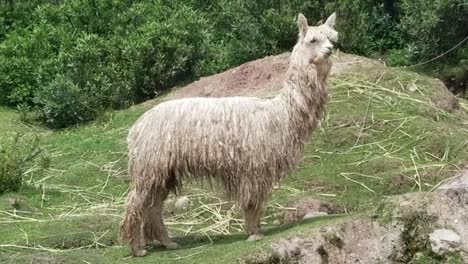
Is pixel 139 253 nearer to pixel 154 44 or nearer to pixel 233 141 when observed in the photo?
pixel 233 141

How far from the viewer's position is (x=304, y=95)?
7887mm

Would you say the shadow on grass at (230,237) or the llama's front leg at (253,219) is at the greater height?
the llama's front leg at (253,219)

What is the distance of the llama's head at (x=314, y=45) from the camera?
7750 mm

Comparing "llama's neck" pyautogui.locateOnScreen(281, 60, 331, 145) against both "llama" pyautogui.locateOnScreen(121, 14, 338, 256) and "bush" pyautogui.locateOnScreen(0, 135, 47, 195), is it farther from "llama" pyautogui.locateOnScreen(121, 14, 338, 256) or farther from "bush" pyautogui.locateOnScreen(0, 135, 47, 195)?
"bush" pyautogui.locateOnScreen(0, 135, 47, 195)

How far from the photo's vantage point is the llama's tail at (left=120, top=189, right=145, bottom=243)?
7766 mm

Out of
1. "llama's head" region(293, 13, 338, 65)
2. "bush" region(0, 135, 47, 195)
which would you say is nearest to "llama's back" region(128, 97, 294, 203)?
"llama's head" region(293, 13, 338, 65)

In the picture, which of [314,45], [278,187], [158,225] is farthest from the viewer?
[278,187]

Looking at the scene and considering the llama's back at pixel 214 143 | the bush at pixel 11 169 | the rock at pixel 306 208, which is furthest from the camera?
the bush at pixel 11 169

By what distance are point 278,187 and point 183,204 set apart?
105cm

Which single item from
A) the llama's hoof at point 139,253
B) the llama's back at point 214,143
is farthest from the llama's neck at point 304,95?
the llama's hoof at point 139,253

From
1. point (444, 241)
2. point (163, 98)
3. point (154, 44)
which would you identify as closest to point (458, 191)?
point (444, 241)

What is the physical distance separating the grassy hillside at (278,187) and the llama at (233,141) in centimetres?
40

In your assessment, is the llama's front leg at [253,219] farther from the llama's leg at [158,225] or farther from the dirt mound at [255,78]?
the dirt mound at [255,78]

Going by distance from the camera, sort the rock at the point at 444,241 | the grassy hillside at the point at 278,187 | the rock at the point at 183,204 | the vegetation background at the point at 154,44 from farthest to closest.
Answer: the vegetation background at the point at 154,44 → the rock at the point at 183,204 → the grassy hillside at the point at 278,187 → the rock at the point at 444,241
